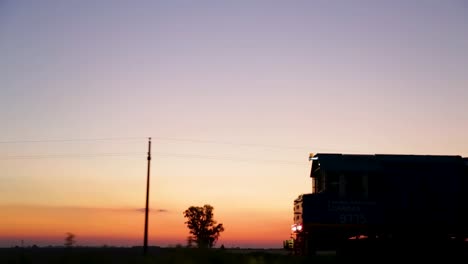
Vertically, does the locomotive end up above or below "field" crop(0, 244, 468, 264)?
above

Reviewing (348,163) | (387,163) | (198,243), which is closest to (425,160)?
(387,163)

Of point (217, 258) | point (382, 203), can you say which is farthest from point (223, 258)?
point (382, 203)

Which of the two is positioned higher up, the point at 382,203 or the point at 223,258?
the point at 382,203

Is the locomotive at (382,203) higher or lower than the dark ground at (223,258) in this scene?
higher

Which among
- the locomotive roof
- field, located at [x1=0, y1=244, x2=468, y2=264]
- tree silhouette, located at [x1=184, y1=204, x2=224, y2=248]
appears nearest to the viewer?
field, located at [x1=0, y1=244, x2=468, y2=264]

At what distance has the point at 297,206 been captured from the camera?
3294 centimetres

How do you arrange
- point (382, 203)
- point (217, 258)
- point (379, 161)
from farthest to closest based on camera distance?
point (379, 161), point (382, 203), point (217, 258)

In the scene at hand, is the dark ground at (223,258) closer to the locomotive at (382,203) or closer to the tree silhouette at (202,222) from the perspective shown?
the locomotive at (382,203)

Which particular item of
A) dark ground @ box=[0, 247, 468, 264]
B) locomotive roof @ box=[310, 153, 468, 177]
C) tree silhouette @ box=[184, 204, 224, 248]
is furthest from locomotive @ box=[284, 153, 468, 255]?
tree silhouette @ box=[184, 204, 224, 248]

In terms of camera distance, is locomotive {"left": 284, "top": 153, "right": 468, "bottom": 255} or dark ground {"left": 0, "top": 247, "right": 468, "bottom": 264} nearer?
dark ground {"left": 0, "top": 247, "right": 468, "bottom": 264}

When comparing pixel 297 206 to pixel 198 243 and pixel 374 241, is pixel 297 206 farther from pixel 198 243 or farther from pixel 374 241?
pixel 198 243

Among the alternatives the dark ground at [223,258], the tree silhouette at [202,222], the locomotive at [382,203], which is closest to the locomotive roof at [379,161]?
the locomotive at [382,203]

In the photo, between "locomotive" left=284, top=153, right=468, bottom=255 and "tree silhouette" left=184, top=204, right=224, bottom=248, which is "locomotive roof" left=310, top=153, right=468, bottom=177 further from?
"tree silhouette" left=184, top=204, right=224, bottom=248

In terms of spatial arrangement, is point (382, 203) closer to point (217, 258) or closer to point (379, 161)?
point (379, 161)
